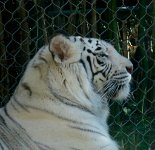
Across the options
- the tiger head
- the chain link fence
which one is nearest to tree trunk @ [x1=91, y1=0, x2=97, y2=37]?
the chain link fence

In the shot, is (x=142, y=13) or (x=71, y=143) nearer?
(x=71, y=143)

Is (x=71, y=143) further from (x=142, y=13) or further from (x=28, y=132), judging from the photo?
(x=142, y=13)

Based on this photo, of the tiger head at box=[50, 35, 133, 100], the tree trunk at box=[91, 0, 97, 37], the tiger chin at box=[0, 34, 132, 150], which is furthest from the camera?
the tree trunk at box=[91, 0, 97, 37]

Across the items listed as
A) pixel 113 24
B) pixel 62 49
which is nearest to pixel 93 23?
pixel 113 24

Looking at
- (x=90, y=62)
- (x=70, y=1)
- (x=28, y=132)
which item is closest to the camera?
(x=28, y=132)

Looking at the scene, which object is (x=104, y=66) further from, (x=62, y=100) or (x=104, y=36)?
(x=104, y=36)

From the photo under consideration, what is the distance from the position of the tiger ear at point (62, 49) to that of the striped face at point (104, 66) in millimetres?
85

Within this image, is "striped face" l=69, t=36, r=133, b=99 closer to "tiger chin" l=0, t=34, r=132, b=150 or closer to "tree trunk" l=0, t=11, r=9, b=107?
"tiger chin" l=0, t=34, r=132, b=150

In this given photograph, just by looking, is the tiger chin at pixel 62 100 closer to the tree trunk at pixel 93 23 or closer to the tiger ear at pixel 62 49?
the tiger ear at pixel 62 49

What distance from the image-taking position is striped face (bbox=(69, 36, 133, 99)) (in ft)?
8.17

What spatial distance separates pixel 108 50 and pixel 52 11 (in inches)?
45.5

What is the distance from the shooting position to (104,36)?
368 centimetres

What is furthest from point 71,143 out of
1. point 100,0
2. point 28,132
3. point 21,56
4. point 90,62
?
point 100,0

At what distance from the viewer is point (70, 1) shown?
11.5 ft
